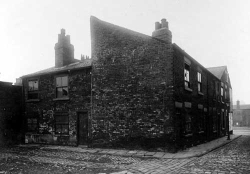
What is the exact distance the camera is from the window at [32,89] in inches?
731

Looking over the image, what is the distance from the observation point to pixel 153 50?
1327cm

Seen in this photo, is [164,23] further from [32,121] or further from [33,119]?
[32,121]

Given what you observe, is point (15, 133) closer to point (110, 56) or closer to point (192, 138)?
point (110, 56)

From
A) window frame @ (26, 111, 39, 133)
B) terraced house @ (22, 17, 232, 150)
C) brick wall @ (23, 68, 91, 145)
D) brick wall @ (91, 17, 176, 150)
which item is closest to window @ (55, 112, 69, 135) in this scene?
terraced house @ (22, 17, 232, 150)

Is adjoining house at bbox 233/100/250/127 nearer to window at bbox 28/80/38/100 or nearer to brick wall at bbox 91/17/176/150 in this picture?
brick wall at bbox 91/17/176/150

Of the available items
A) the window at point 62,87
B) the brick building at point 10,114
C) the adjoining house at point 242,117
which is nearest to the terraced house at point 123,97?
the window at point 62,87

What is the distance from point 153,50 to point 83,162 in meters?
7.27

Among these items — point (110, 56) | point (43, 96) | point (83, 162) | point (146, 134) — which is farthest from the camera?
point (43, 96)

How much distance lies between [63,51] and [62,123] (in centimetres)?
642

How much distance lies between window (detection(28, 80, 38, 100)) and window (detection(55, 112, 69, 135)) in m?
3.09

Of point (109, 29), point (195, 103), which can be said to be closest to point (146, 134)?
point (195, 103)

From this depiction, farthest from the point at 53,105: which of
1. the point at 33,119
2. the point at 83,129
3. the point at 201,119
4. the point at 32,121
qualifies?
the point at 201,119

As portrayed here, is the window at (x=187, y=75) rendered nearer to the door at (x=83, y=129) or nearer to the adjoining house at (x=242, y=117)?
the door at (x=83, y=129)

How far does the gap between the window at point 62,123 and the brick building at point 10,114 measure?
4129mm
